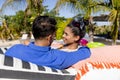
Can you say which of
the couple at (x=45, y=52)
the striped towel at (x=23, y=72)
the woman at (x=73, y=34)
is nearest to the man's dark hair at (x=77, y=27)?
the woman at (x=73, y=34)

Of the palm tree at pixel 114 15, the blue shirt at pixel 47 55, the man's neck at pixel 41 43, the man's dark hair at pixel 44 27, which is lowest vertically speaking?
the palm tree at pixel 114 15

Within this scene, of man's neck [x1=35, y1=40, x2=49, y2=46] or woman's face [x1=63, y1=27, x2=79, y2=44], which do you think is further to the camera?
woman's face [x1=63, y1=27, x2=79, y2=44]

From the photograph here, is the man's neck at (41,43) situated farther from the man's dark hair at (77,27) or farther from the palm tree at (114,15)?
the palm tree at (114,15)

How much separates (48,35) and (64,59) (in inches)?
10.8

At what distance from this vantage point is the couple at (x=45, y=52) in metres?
3.12

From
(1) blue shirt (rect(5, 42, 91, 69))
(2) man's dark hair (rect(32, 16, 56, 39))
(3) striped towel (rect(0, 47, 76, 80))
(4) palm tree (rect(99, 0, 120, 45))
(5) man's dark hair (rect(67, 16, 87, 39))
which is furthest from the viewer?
(4) palm tree (rect(99, 0, 120, 45))

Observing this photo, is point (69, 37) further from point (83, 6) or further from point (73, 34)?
point (83, 6)

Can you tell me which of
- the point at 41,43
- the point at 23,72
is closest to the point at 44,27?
the point at 41,43

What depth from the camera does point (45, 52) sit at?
3.20 meters

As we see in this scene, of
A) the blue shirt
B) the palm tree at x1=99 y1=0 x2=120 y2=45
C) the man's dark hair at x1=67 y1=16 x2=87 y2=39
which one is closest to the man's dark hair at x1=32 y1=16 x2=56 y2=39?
the blue shirt

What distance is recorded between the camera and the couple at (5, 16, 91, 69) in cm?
312

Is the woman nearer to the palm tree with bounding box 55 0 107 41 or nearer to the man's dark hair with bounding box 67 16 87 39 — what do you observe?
the man's dark hair with bounding box 67 16 87 39

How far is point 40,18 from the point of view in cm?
328

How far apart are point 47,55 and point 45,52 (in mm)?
35
